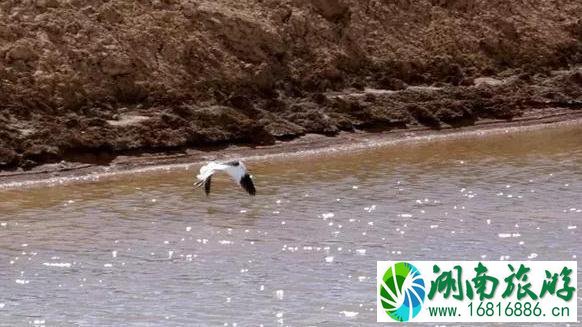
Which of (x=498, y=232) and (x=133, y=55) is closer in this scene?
(x=498, y=232)

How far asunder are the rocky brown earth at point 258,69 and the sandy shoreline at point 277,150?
235 millimetres

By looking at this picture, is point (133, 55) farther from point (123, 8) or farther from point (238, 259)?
point (238, 259)

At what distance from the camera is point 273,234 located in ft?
48.8

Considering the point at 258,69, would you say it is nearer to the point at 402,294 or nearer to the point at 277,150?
the point at 277,150

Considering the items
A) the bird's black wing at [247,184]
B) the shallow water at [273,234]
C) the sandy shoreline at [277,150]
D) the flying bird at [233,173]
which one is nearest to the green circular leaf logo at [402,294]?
the shallow water at [273,234]

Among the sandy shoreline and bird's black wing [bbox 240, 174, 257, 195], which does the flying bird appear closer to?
bird's black wing [bbox 240, 174, 257, 195]

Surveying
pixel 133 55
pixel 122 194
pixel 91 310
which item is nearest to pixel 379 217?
pixel 122 194

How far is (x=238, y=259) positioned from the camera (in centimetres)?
1376

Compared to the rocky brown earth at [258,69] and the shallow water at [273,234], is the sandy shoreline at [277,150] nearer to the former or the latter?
the rocky brown earth at [258,69]

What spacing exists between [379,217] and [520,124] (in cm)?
862

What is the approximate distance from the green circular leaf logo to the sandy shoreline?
7944 mm

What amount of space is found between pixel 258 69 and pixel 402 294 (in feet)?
36.5

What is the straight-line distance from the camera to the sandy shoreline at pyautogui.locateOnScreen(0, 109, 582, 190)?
18670 mm

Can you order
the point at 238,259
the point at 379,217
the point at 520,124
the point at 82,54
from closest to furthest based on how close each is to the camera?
the point at 238,259 → the point at 379,217 → the point at 82,54 → the point at 520,124
